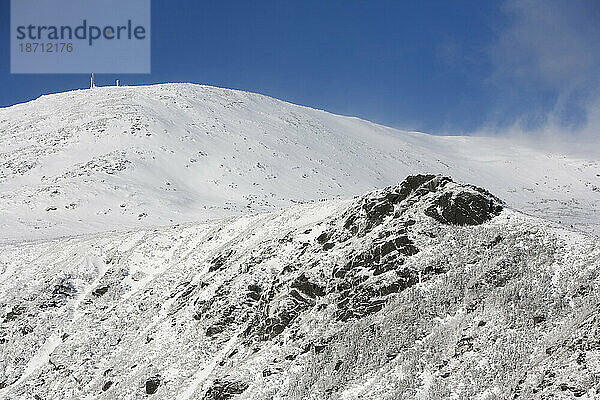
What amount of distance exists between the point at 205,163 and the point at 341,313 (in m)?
51.0

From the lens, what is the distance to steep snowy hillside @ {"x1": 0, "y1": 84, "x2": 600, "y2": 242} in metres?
51.7

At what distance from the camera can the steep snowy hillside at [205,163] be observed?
169ft

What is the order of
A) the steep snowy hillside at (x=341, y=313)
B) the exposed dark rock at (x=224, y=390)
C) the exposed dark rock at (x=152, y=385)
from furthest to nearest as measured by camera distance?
the exposed dark rock at (x=152, y=385) → the exposed dark rock at (x=224, y=390) → the steep snowy hillside at (x=341, y=313)

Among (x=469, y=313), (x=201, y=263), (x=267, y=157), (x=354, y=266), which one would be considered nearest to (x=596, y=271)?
(x=469, y=313)

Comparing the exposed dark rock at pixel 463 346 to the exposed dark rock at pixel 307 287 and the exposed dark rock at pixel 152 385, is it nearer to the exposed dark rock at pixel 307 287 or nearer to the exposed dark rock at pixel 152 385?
the exposed dark rock at pixel 307 287

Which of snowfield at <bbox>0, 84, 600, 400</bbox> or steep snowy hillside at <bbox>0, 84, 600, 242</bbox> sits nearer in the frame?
snowfield at <bbox>0, 84, 600, 400</bbox>

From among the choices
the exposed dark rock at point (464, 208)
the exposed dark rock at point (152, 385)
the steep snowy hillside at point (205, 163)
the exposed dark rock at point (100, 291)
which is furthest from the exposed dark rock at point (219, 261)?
the steep snowy hillside at point (205, 163)

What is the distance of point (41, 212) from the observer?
161 ft

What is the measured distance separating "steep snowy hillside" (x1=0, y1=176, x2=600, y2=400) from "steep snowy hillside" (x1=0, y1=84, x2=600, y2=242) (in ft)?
60.6

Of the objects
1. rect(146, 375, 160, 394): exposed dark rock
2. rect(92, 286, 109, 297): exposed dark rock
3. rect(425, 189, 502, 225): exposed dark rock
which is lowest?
rect(146, 375, 160, 394): exposed dark rock

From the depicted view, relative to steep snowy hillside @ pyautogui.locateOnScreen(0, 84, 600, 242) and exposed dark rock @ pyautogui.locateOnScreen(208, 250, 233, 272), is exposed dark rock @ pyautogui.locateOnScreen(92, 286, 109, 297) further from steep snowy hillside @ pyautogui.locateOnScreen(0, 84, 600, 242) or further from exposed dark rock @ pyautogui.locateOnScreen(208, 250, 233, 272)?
steep snowy hillside @ pyautogui.locateOnScreen(0, 84, 600, 242)

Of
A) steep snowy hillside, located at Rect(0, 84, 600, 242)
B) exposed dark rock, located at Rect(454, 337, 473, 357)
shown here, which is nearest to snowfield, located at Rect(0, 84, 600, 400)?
exposed dark rock, located at Rect(454, 337, 473, 357)

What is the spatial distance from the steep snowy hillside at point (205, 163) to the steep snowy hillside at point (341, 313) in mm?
18479

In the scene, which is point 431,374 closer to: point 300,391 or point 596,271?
point 300,391
